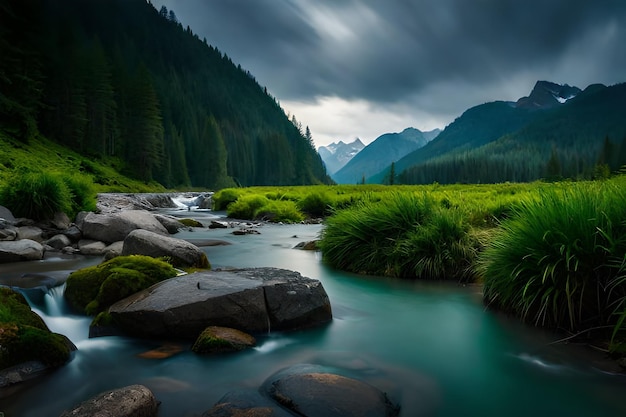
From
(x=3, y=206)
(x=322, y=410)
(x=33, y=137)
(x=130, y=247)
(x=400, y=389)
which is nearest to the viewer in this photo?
(x=322, y=410)

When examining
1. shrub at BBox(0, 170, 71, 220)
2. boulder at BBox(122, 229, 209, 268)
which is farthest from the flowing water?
shrub at BBox(0, 170, 71, 220)

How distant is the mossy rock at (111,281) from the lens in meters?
5.57

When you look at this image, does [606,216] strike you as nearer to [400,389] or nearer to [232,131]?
[400,389]

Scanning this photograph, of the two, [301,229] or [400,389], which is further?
[301,229]

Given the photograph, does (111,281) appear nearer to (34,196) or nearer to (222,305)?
(222,305)

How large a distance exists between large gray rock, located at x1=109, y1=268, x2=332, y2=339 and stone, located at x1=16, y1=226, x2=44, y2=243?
24.6 feet

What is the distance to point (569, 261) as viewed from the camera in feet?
15.6

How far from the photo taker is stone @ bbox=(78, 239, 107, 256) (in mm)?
9906

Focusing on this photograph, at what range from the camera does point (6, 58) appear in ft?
135

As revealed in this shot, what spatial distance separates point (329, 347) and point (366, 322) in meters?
1.16

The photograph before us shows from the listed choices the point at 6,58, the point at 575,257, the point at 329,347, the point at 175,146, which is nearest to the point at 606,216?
the point at 575,257

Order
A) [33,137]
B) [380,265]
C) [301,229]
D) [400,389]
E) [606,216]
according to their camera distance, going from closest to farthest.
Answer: [400,389], [606,216], [380,265], [301,229], [33,137]

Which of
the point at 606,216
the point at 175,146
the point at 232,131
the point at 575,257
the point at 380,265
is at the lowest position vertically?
the point at 380,265

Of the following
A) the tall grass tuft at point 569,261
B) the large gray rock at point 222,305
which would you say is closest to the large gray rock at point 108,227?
the large gray rock at point 222,305
